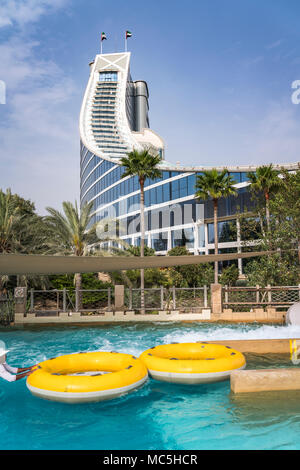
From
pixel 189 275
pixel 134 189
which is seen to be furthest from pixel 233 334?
pixel 134 189

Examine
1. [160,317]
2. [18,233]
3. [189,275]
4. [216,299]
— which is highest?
[18,233]

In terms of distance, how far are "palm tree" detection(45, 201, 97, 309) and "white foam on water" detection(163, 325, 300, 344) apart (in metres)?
9.92

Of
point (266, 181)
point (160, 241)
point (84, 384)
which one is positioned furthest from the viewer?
point (160, 241)

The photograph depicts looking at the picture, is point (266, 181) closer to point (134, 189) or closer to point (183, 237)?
point (183, 237)

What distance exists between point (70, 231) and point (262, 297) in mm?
11691

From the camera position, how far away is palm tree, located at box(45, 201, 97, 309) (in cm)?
Result: 2208

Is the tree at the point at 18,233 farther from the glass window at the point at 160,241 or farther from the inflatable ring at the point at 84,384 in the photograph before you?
the glass window at the point at 160,241

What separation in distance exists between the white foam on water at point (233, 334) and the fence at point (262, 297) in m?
2.79

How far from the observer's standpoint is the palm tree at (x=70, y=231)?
22.1 m

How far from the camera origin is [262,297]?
19.4 metres

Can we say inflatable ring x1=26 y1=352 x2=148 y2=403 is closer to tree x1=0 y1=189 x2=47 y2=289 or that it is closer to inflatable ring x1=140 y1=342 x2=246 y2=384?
inflatable ring x1=140 y1=342 x2=246 y2=384

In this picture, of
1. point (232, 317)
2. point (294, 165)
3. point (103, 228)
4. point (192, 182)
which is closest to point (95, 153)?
point (192, 182)
